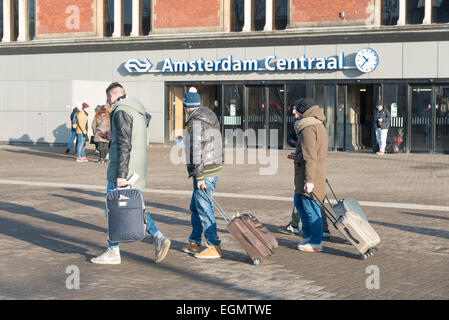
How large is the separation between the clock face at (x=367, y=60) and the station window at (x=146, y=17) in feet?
29.3

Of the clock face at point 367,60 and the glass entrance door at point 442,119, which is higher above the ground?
the clock face at point 367,60

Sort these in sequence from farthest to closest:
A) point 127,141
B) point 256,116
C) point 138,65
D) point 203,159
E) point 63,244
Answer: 1. point 138,65
2. point 256,116
3. point 63,244
4. point 203,159
5. point 127,141

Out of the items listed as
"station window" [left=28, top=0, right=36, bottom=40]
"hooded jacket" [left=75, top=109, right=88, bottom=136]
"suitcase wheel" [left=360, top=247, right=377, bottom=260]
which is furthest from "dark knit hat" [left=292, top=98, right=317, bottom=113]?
"station window" [left=28, top=0, right=36, bottom=40]

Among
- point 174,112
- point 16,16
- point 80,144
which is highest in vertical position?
point 16,16

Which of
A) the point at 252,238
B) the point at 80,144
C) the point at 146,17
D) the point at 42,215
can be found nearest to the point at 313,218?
the point at 252,238

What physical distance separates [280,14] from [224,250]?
1985 centimetres

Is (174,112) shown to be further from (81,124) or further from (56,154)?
(81,124)

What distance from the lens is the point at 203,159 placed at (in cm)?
756

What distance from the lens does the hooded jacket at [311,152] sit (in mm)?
8008

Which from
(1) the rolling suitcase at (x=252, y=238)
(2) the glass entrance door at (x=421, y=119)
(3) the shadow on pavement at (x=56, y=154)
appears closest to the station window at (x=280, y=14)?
(2) the glass entrance door at (x=421, y=119)

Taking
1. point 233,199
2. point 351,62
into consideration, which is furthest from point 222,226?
point 351,62

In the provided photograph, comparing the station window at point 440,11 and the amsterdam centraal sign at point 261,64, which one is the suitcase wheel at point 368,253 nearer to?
the amsterdam centraal sign at point 261,64

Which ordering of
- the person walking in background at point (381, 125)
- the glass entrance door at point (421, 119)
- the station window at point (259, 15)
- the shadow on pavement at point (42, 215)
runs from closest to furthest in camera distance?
the shadow on pavement at point (42, 215) → the person walking in background at point (381, 125) → the glass entrance door at point (421, 119) → the station window at point (259, 15)

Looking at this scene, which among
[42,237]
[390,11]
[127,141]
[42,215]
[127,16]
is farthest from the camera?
[127,16]
